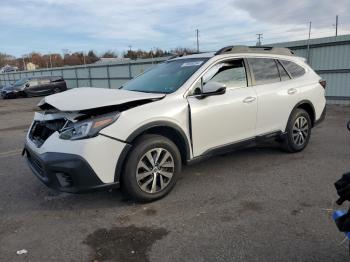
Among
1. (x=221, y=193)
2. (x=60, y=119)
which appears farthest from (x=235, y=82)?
(x=60, y=119)

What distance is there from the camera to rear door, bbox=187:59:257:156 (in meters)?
4.44

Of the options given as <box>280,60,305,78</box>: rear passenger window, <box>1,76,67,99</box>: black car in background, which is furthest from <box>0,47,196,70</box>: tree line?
<box>280,60,305,78</box>: rear passenger window

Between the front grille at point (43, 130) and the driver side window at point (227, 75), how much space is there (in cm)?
175

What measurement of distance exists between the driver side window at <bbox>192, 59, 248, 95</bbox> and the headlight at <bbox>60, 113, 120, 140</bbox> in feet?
4.23

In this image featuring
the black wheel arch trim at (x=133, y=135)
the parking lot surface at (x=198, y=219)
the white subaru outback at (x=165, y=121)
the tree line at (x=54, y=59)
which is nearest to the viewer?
the parking lot surface at (x=198, y=219)

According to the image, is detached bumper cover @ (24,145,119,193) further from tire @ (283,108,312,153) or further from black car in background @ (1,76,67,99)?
black car in background @ (1,76,67,99)

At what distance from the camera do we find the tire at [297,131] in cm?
574

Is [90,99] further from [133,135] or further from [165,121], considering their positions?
[165,121]

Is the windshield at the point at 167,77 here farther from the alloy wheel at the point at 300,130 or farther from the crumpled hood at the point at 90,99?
the alloy wheel at the point at 300,130

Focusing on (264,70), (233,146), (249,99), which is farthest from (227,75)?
(233,146)

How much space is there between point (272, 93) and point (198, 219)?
100 inches

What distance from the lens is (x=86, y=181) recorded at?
3.67m

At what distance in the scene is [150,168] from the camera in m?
4.05

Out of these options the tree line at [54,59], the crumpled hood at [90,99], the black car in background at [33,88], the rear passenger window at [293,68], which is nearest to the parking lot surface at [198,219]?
the crumpled hood at [90,99]
